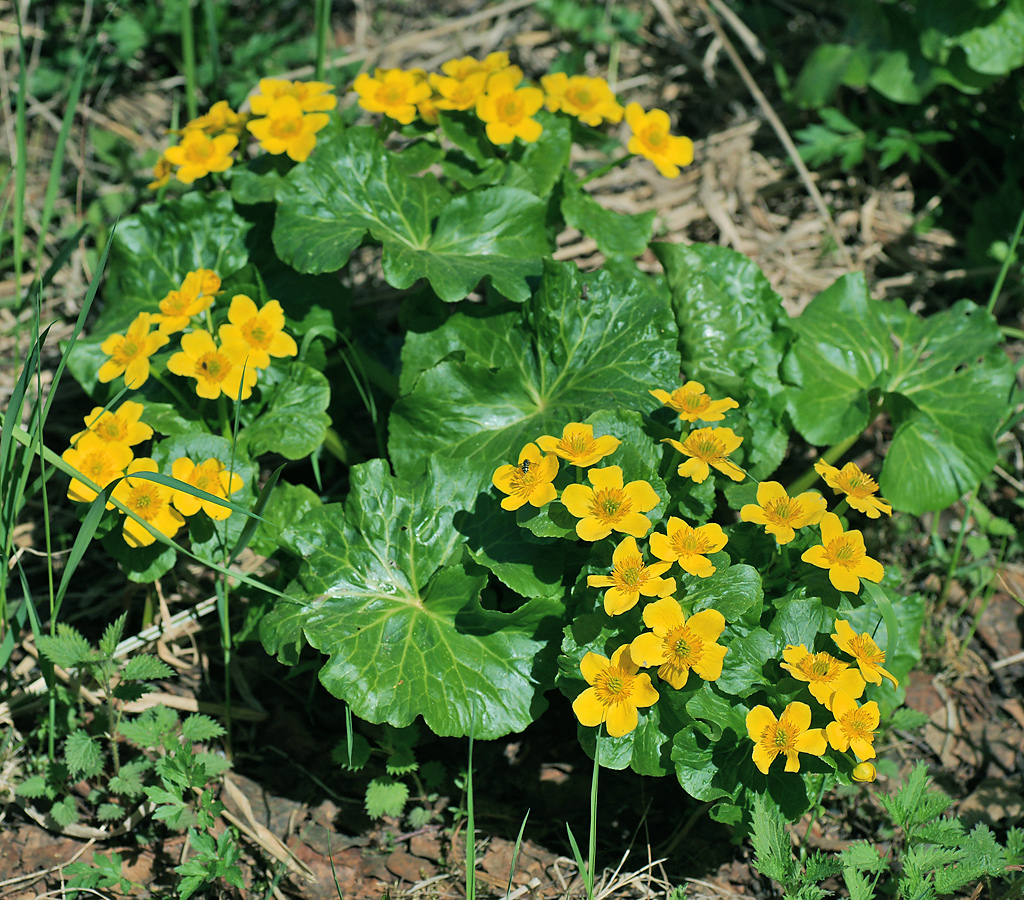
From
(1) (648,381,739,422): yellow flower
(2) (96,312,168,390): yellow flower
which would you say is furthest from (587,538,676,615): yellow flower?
(2) (96,312,168,390): yellow flower

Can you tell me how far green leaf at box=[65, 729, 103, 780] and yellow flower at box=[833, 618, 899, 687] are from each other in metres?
1.86

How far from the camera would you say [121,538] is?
2.36 m

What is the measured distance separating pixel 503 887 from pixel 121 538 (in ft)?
4.50

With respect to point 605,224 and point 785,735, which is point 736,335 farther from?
point 785,735

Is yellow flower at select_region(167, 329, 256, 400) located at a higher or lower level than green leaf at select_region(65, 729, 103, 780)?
higher

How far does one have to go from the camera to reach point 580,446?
6.57 feet

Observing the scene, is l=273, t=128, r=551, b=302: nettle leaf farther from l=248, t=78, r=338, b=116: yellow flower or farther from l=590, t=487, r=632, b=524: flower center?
l=590, t=487, r=632, b=524: flower center

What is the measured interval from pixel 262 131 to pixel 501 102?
2.45 feet

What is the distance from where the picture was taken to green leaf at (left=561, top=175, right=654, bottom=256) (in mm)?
2842

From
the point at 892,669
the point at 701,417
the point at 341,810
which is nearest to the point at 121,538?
the point at 341,810

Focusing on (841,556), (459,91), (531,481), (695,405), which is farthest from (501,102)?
(841,556)

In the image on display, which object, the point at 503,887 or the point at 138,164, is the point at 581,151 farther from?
the point at 503,887

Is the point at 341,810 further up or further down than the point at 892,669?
further down

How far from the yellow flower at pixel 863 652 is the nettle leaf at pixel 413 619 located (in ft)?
2.13
